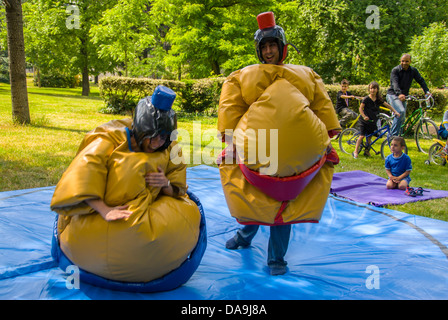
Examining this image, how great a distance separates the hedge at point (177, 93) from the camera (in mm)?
11828

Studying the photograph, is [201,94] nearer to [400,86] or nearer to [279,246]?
[400,86]

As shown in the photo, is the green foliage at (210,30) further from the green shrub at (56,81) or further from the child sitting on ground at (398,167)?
the green shrub at (56,81)

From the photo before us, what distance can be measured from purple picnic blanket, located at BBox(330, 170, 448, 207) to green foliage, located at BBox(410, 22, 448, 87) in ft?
34.9

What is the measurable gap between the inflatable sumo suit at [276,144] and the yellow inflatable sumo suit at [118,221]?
535mm

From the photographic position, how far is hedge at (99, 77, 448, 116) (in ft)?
38.8

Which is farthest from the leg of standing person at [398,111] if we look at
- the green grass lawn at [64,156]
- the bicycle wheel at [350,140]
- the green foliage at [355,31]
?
the green foliage at [355,31]

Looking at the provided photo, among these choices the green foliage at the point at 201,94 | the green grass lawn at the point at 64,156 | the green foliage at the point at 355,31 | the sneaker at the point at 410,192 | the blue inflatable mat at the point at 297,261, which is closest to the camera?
the blue inflatable mat at the point at 297,261

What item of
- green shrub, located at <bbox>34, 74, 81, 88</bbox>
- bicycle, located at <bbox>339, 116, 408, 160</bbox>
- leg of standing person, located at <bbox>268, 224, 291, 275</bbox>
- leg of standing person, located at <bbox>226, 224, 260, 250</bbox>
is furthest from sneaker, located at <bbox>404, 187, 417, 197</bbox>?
green shrub, located at <bbox>34, 74, 81, 88</bbox>

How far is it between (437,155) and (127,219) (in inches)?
260

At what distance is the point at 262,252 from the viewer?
3133 millimetres

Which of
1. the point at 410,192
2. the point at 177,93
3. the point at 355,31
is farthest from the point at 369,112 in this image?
the point at 355,31

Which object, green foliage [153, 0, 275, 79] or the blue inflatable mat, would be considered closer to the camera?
the blue inflatable mat

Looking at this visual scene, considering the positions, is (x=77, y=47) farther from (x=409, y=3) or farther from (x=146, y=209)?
(x=146, y=209)

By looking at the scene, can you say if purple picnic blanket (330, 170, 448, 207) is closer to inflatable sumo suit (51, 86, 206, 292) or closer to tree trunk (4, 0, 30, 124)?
inflatable sumo suit (51, 86, 206, 292)
